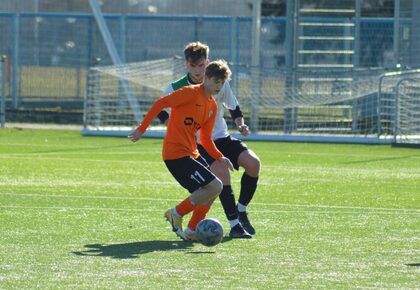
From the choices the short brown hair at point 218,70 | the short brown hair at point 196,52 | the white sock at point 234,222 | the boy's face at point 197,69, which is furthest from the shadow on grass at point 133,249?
the short brown hair at point 196,52

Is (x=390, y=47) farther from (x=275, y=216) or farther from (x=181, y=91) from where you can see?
(x=181, y=91)

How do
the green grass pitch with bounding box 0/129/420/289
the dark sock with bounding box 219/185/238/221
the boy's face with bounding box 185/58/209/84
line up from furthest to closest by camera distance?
1. the dark sock with bounding box 219/185/238/221
2. the boy's face with bounding box 185/58/209/84
3. the green grass pitch with bounding box 0/129/420/289

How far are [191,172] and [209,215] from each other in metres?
1.98

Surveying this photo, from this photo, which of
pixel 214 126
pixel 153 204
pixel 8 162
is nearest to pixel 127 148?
pixel 8 162

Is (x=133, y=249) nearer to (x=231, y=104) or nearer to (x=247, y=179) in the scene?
(x=247, y=179)

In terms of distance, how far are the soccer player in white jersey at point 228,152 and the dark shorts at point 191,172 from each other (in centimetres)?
62

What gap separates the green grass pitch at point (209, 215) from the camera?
23.6ft

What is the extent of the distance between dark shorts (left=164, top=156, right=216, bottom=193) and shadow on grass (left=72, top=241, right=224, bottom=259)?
491 millimetres

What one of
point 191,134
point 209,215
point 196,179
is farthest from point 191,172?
point 209,215

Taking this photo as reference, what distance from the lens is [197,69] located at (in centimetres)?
944

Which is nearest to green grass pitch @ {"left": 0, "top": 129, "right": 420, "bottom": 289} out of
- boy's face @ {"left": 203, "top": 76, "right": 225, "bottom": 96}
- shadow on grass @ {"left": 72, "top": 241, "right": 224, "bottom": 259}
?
shadow on grass @ {"left": 72, "top": 241, "right": 224, "bottom": 259}

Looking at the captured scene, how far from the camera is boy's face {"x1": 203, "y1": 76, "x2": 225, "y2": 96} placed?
8844 mm

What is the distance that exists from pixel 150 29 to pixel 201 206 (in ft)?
63.8

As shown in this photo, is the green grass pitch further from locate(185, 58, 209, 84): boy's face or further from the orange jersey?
locate(185, 58, 209, 84): boy's face
